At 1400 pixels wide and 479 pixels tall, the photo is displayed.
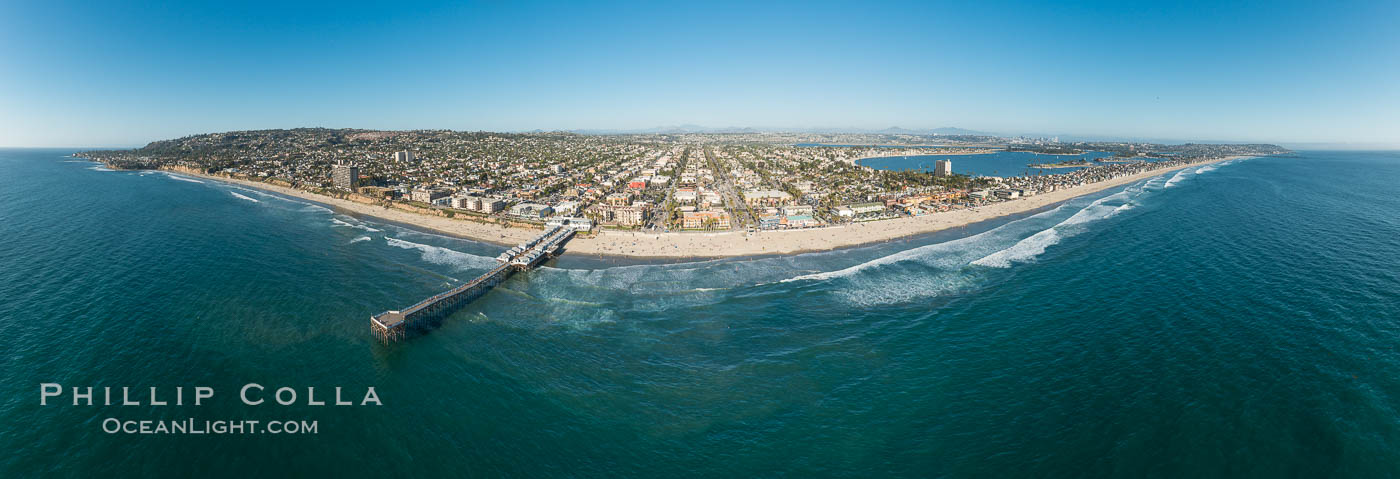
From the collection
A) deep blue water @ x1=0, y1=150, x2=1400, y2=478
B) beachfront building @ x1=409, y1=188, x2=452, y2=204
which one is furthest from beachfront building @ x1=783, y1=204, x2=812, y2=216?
beachfront building @ x1=409, y1=188, x2=452, y2=204

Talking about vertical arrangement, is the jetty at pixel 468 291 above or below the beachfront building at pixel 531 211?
below

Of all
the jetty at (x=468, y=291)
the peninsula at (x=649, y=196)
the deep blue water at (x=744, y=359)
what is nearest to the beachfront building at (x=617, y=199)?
the peninsula at (x=649, y=196)

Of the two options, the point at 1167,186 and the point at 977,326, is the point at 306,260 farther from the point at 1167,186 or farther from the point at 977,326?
the point at 1167,186

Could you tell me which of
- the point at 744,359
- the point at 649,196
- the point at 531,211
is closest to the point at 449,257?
the point at 531,211

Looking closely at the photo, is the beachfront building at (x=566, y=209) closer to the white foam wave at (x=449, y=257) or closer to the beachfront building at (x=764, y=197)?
the white foam wave at (x=449, y=257)

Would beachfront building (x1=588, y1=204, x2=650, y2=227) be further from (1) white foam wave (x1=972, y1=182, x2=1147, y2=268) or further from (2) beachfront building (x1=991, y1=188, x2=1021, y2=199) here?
(2) beachfront building (x1=991, y1=188, x2=1021, y2=199)

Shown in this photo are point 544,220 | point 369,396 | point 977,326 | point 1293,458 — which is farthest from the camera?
point 544,220

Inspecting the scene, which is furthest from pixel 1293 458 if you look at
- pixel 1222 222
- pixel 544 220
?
pixel 544 220
